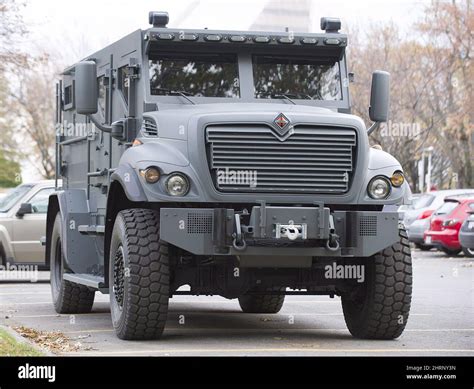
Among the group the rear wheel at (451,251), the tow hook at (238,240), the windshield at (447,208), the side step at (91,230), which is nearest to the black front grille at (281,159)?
the tow hook at (238,240)

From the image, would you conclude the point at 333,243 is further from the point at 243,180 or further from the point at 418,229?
the point at 418,229

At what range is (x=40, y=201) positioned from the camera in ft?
72.4

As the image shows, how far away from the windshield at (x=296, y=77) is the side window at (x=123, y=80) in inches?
52.4

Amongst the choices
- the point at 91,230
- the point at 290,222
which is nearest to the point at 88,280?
the point at 91,230

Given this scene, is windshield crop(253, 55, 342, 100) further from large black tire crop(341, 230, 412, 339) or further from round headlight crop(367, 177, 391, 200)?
large black tire crop(341, 230, 412, 339)

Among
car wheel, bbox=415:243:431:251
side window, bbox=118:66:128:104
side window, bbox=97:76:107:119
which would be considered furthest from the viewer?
car wheel, bbox=415:243:431:251

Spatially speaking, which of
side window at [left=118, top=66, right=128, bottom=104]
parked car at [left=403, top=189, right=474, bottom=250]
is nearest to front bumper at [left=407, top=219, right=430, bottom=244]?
parked car at [left=403, top=189, right=474, bottom=250]

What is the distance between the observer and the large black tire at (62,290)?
15.1 m

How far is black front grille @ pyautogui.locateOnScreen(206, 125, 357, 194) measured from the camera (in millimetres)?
11469

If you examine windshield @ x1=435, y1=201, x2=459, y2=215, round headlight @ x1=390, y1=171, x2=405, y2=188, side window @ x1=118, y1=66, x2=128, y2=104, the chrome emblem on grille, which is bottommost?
windshield @ x1=435, y1=201, x2=459, y2=215

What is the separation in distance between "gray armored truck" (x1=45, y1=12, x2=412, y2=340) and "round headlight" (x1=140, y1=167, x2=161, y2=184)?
0.06 feet

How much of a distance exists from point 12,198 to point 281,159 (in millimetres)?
11480
